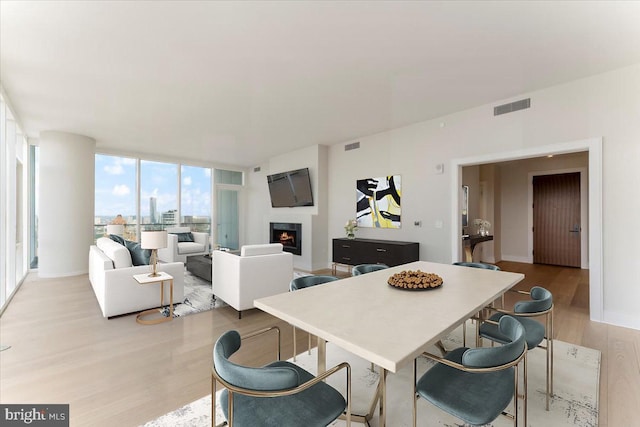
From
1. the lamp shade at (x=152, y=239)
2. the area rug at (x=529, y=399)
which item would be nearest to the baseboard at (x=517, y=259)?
the area rug at (x=529, y=399)

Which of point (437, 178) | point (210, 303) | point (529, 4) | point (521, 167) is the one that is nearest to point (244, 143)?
point (210, 303)

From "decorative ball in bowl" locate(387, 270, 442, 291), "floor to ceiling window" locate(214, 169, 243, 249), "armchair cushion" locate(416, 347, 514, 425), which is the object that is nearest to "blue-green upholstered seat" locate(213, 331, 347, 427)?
"armchair cushion" locate(416, 347, 514, 425)

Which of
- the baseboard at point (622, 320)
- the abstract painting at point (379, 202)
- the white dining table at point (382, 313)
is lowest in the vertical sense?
the baseboard at point (622, 320)

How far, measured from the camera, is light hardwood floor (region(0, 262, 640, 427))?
1.93 m

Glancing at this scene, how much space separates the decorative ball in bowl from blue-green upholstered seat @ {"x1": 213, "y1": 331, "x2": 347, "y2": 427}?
3.00 ft

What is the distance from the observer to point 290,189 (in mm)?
7125

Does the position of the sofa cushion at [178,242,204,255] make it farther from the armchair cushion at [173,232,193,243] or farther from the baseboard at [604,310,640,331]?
the baseboard at [604,310,640,331]

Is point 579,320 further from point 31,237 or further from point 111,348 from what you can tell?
point 31,237

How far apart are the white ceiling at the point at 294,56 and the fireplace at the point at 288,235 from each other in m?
2.84

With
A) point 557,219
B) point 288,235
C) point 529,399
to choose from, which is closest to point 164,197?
point 288,235

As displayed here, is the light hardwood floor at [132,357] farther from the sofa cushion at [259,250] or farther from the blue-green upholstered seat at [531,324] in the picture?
the sofa cushion at [259,250]

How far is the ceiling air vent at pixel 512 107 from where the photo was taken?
12.5 ft

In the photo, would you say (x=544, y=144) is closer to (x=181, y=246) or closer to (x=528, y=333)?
Result: (x=528, y=333)

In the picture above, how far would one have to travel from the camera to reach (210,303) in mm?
4000
